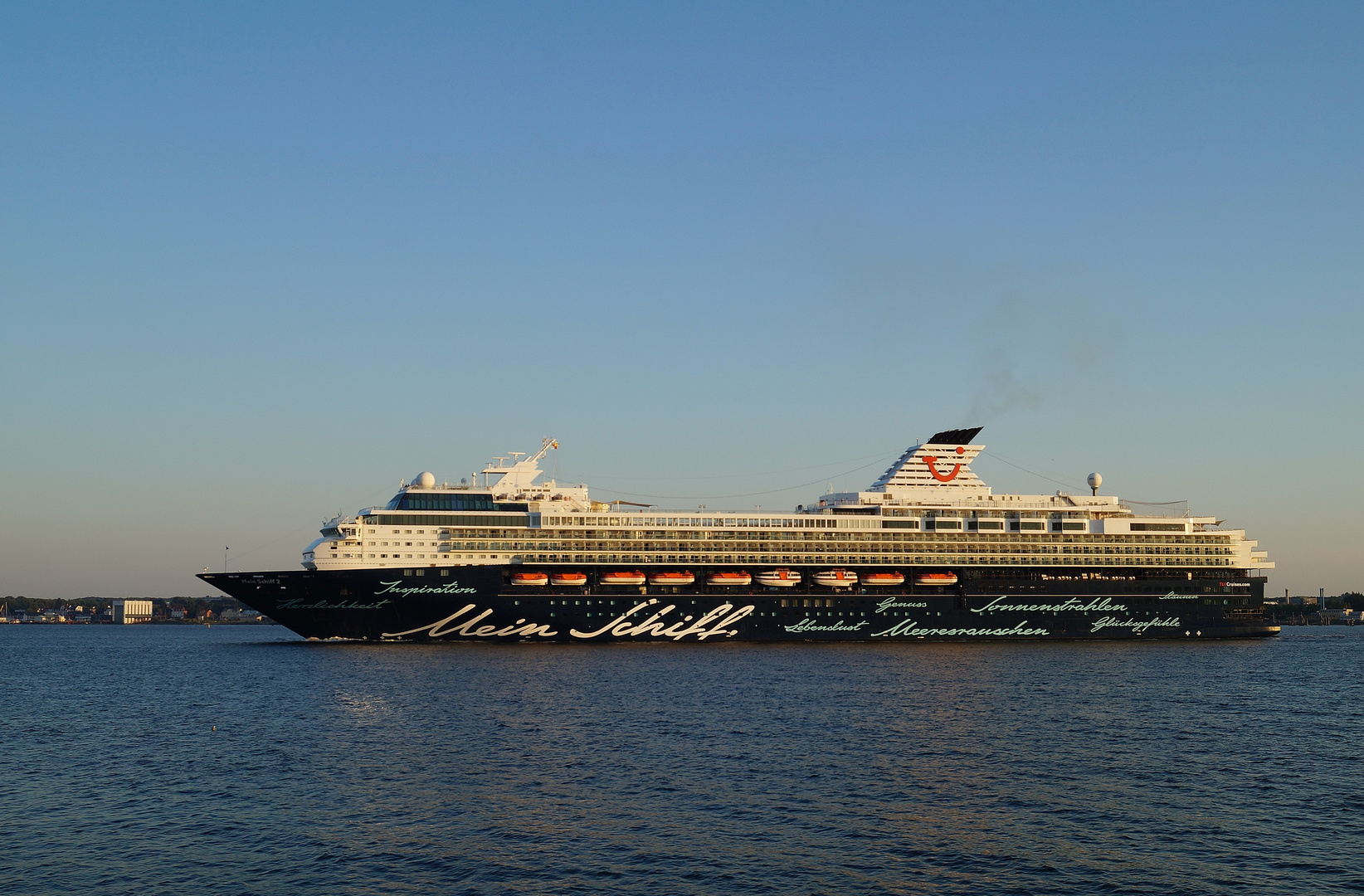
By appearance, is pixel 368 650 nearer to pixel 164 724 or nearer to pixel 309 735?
pixel 164 724

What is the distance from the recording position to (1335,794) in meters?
32.9

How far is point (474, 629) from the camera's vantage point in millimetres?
83812

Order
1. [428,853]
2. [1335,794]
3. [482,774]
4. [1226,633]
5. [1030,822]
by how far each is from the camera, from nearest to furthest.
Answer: [428,853] → [1030,822] → [1335,794] → [482,774] → [1226,633]

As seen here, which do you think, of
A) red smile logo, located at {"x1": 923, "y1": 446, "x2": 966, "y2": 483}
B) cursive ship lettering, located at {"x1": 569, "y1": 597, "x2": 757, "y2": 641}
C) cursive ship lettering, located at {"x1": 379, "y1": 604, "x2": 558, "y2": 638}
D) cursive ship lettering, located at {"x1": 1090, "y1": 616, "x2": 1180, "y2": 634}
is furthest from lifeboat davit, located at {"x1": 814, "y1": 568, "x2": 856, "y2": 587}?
cursive ship lettering, located at {"x1": 379, "y1": 604, "x2": 558, "y2": 638}

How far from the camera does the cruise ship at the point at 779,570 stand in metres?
82.5

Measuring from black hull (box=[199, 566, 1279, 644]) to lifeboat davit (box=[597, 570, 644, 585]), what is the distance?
0.50 meters

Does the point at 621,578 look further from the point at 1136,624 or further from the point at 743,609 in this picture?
the point at 1136,624

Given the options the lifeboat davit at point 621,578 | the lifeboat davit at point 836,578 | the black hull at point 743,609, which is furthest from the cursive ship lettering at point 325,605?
the lifeboat davit at point 836,578

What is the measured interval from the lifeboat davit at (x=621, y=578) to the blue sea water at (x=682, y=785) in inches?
919

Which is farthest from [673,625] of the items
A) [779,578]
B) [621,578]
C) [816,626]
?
[816,626]

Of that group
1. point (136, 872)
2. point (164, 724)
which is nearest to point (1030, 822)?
point (136, 872)

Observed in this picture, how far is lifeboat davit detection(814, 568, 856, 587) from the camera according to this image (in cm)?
9238

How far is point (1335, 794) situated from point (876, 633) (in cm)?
5959

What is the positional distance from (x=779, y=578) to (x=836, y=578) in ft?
17.1
